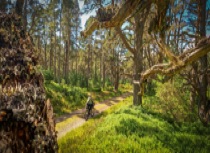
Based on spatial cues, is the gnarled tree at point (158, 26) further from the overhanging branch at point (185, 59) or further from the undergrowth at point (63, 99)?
the undergrowth at point (63, 99)

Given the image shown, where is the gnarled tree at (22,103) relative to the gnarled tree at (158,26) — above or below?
below

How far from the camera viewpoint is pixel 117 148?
730 cm

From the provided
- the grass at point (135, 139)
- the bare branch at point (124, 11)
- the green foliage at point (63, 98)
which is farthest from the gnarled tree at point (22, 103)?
the green foliage at point (63, 98)

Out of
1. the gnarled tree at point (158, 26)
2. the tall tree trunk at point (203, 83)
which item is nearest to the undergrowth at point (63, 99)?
the tall tree trunk at point (203, 83)

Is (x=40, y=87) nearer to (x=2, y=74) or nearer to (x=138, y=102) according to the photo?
(x=2, y=74)

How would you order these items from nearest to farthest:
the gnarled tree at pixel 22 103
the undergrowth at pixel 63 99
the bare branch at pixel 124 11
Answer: the bare branch at pixel 124 11 → the gnarled tree at pixel 22 103 → the undergrowth at pixel 63 99

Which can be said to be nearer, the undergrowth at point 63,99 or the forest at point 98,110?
the forest at point 98,110

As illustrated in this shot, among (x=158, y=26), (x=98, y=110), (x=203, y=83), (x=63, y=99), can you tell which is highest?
(x=158, y=26)

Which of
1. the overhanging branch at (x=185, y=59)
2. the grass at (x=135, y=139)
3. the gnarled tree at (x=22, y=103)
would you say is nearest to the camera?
the overhanging branch at (x=185, y=59)

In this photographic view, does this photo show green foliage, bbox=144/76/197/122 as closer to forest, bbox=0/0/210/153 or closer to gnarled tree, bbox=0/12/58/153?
forest, bbox=0/0/210/153

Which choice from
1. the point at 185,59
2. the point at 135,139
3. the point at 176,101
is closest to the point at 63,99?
the point at 176,101

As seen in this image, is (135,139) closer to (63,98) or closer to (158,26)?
(158,26)

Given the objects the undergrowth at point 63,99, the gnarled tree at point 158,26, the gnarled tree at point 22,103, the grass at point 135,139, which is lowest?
the grass at point 135,139

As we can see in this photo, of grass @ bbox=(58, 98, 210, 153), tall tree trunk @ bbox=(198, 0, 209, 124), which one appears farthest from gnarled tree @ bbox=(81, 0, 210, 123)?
tall tree trunk @ bbox=(198, 0, 209, 124)
